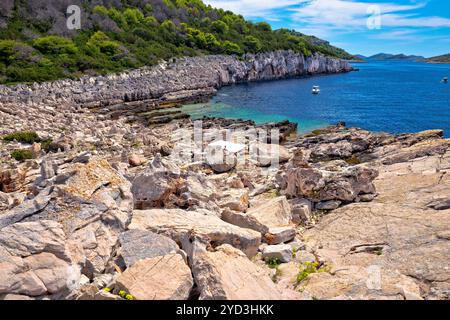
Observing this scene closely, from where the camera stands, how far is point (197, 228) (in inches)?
377

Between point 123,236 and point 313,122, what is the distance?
40891 millimetres

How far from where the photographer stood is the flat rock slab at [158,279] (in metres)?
6.96

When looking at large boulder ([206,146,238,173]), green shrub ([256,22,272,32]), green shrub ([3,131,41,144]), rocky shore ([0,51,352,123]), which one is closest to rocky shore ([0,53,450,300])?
large boulder ([206,146,238,173])

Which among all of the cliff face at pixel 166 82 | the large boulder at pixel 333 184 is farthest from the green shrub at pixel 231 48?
the large boulder at pixel 333 184

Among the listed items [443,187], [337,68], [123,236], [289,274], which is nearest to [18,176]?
[123,236]

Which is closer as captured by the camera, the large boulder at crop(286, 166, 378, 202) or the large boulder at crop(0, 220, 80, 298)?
the large boulder at crop(0, 220, 80, 298)

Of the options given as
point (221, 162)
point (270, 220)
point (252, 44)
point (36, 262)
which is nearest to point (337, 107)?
point (221, 162)

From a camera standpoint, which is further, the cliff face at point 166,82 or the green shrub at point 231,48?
the green shrub at point 231,48

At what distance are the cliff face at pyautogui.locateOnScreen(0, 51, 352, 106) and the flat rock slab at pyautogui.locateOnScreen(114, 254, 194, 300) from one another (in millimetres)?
41114

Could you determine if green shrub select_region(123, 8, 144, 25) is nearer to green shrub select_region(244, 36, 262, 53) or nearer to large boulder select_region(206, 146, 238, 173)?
green shrub select_region(244, 36, 262, 53)

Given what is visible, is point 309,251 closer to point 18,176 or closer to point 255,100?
point 18,176

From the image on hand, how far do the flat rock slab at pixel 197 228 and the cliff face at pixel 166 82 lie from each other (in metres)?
38.8

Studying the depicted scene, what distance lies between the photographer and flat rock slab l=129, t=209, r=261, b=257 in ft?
30.8

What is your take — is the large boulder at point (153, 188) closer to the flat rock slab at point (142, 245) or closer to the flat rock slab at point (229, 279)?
the flat rock slab at point (142, 245)
